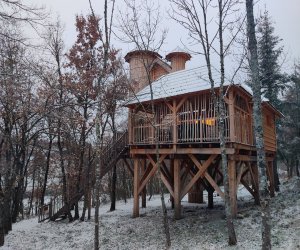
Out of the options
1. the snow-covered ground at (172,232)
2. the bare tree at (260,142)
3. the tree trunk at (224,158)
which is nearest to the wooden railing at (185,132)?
the tree trunk at (224,158)

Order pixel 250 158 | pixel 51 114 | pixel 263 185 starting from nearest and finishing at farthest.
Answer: pixel 263 185 < pixel 51 114 < pixel 250 158

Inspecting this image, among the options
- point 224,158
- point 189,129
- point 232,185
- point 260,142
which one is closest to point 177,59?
point 189,129

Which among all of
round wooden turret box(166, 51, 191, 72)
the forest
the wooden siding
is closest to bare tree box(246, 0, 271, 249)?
the forest

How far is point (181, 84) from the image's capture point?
14867 millimetres

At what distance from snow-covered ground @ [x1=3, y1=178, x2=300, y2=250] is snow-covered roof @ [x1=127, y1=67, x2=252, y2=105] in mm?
5514

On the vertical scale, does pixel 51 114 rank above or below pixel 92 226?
above

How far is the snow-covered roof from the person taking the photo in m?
13.7

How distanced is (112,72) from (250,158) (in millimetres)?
9820

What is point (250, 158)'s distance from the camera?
15445 mm

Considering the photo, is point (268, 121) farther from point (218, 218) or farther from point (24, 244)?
point (24, 244)

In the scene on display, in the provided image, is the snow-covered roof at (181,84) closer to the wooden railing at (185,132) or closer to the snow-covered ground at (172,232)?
the wooden railing at (185,132)

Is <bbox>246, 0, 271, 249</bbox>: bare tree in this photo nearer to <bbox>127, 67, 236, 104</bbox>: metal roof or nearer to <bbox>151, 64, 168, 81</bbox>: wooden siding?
<bbox>127, 67, 236, 104</bbox>: metal roof

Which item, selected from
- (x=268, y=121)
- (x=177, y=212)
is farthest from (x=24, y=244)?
(x=268, y=121)

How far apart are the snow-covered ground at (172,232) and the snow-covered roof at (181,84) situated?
5.51 metres
